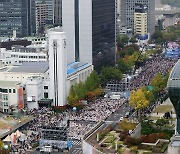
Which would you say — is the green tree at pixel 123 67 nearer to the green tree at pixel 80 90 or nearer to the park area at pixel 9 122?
the green tree at pixel 80 90

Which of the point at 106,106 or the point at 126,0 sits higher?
the point at 126,0

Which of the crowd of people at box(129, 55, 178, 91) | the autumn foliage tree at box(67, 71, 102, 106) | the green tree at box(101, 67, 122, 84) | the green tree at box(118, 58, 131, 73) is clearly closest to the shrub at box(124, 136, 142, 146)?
the autumn foliage tree at box(67, 71, 102, 106)

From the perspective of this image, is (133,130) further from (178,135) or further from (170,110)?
(170,110)

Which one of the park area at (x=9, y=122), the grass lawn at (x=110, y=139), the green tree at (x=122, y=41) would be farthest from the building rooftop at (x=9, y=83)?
the green tree at (x=122, y=41)

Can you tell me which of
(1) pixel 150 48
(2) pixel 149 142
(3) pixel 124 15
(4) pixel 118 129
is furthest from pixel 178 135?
(3) pixel 124 15

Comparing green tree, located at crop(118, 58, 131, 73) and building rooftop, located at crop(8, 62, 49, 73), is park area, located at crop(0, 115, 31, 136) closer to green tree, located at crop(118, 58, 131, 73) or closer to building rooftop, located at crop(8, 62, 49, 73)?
building rooftop, located at crop(8, 62, 49, 73)

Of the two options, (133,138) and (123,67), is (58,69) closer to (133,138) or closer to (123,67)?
(123,67)
